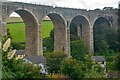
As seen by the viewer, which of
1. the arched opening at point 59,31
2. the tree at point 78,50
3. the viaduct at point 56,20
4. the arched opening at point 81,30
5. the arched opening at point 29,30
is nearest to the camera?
the viaduct at point 56,20

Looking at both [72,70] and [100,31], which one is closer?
[72,70]

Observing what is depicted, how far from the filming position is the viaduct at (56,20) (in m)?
34.5

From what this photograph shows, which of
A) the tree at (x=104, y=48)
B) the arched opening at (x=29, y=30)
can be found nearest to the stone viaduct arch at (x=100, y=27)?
the tree at (x=104, y=48)

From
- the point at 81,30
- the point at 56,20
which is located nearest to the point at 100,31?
the point at 81,30

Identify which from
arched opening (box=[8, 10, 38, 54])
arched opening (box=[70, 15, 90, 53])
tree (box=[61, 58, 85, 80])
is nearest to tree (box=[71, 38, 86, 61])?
arched opening (box=[8, 10, 38, 54])

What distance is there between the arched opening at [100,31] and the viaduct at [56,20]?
2.39 feet

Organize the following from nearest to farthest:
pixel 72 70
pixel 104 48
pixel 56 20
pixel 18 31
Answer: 1. pixel 72 70
2. pixel 56 20
3. pixel 104 48
4. pixel 18 31

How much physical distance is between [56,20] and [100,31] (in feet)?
40.1

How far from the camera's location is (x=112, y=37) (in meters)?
50.0

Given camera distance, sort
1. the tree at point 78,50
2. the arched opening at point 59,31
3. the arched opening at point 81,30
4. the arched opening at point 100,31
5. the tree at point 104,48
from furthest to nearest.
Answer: the arched opening at point 100,31
the arched opening at point 81,30
the tree at point 104,48
the arched opening at point 59,31
the tree at point 78,50

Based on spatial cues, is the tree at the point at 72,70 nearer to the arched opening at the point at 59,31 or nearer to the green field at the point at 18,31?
the arched opening at the point at 59,31

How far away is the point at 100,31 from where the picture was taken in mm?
51938

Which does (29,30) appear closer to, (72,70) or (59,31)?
(59,31)

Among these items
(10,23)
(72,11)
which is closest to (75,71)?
(72,11)
